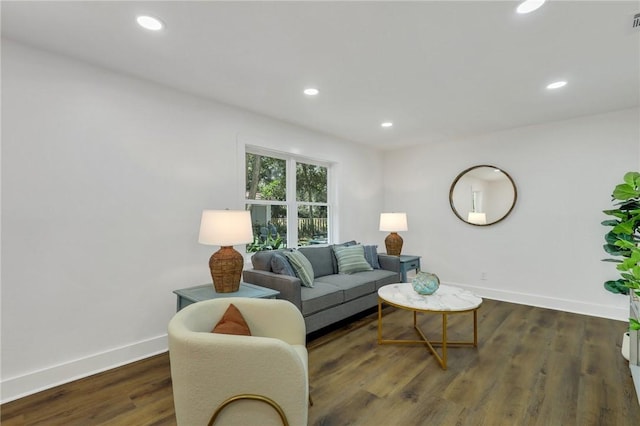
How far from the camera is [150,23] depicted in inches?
75.7

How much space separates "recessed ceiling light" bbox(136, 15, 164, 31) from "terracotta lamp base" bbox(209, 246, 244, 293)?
5.49ft

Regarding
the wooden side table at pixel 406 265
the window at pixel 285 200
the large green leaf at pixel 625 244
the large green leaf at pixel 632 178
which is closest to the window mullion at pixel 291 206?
the window at pixel 285 200

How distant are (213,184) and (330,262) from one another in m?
1.72

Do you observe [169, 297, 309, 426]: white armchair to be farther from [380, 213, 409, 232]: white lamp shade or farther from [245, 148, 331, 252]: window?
[380, 213, 409, 232]: white lamp shade

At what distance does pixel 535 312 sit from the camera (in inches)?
151

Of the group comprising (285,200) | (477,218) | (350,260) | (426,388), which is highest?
(285,200)

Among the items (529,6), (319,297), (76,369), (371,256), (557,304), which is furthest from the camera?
(371,256)

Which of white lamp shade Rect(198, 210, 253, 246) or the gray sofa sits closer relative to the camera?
white lamp shade Rect(198, 210, 253, 246)

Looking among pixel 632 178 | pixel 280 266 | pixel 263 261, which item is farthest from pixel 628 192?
pixel 263 261

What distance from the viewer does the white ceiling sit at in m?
1.81

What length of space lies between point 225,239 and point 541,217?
4.09 metres

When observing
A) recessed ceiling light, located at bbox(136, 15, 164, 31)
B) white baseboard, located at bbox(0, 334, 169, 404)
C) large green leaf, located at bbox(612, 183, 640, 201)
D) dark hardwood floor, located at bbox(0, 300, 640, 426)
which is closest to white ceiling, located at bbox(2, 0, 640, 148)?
recessed ceiling light, located at bbox(136, 15, 164, 31)

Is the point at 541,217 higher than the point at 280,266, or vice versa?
the point at 541,217

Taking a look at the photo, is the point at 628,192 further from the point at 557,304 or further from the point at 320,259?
the point at 320,259
